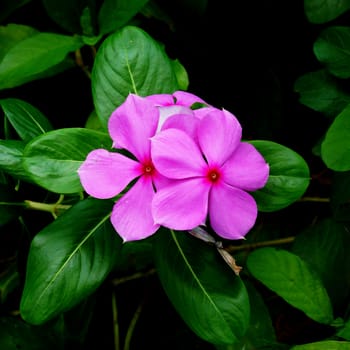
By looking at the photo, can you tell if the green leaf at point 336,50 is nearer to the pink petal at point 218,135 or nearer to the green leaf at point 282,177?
the green leaf at point 282,177

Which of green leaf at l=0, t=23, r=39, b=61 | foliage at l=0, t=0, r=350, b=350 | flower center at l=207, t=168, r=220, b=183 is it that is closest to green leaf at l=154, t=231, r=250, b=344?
foliage at l=0, t=0, r=350, b=350

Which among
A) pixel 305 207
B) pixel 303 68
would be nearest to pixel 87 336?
pixel 305 207

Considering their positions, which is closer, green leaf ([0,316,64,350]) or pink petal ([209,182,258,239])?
pink petal ([209,182,258,239])

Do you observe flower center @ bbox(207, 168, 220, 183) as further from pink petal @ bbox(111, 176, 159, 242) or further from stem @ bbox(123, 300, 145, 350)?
stem @ bbox(123, 300, 145, 350)

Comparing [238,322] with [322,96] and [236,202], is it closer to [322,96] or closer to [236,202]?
[236,202]

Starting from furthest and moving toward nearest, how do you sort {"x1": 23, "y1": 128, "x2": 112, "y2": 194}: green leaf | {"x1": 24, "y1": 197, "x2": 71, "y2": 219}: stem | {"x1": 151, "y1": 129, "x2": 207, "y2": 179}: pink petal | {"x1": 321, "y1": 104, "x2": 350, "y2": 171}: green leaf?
1. {"x1": 24, "y1": 197, "x2": 71, "y2": 219}: stem
2. {"x1": 321, "y1": 104, "x2": 350, "y2": 171}: green leaf
3. {"x1": 23, "y1": 128, "x2": 112, "y2": 194}: green leaf
4. {"x1": 151, "y1": 129, "x2": 207, "y2": 179}: pink petal

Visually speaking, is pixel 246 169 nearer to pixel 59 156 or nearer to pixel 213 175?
pixel 213 175

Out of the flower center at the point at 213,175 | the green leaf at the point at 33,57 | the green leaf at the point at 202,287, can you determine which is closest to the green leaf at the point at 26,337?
the green leaf at the point at 202,287

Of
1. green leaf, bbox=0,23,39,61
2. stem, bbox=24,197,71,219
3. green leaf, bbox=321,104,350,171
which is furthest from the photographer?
green leaf, bbox=0,23,39,61
